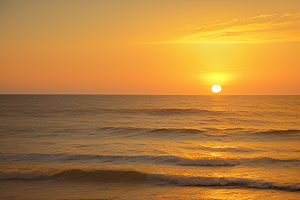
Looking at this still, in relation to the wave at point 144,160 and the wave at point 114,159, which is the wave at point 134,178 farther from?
the wave at point 114,159

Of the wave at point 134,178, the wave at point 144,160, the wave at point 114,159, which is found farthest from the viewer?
Result: the wave at point 114,159

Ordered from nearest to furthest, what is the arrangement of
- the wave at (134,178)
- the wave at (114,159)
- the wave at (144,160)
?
the wave at (134,178)
the wave at (144,160)
the wave at (114,159)

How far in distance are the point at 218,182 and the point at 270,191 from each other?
2.02m

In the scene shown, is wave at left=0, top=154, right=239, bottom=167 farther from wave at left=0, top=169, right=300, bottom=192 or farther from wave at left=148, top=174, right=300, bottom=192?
wave at left=148, top=174, right=300, bottom=192

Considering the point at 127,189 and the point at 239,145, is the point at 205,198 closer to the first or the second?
the point at 127,189

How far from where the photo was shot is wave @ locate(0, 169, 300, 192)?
1088 centimetres

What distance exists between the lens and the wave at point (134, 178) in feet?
35.7

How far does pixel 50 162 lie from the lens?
1446 centimetres

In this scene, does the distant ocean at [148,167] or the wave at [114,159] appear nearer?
the distant ocean at [148,167]

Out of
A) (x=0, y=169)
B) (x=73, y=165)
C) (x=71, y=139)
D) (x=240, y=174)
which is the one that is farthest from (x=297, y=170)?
(x=71, y=139)

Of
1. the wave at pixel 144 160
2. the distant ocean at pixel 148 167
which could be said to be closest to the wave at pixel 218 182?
the distant ocean at pixel 148 167

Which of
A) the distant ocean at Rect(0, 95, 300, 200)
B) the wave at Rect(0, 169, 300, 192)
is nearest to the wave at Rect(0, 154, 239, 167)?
the distant ocean at Rect(0, 95, 300, 200)

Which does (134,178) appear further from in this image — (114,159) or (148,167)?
(114,159)

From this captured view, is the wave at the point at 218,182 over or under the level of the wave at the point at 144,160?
under
